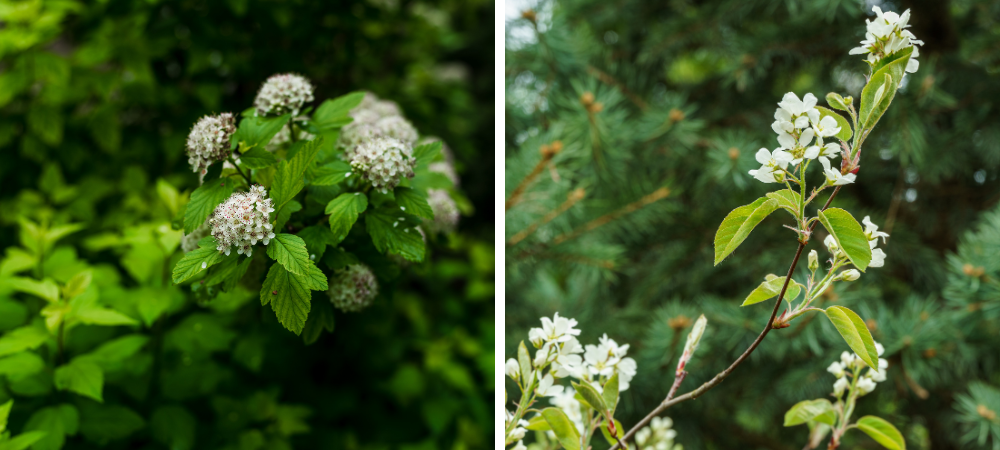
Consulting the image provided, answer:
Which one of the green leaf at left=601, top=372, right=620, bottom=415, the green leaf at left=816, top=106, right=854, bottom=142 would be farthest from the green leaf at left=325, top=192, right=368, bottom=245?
the green leaf at left=816, top=106, right=854, bottom=142

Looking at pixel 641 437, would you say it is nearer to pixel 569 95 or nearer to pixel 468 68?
pixel 569 95

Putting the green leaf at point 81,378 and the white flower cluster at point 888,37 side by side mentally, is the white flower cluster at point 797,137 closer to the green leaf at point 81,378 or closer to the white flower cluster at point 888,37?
the white flower cluster at point 888,37

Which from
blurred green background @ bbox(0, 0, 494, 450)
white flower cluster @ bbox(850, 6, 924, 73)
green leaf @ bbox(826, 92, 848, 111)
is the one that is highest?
white flower cluster @ bbox(850, 6, 924, 73)

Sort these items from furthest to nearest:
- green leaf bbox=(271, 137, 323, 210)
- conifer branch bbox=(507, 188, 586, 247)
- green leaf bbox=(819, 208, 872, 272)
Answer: conifer branch bbox=(507, 188, 586, 247) → green leaf bbox=(271, 137, 323, 210) → green leaf bbox=(819, 208, 872, 272)

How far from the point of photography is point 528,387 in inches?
15.5

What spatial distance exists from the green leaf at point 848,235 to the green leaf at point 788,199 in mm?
14

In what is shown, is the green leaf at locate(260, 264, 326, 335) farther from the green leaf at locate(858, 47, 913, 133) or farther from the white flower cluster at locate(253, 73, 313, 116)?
the green leaf at locate(858, 47, 913, 133)

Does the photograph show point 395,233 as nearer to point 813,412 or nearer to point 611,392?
point 611,392

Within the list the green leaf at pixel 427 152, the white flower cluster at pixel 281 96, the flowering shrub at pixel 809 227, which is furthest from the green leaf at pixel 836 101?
the white flower cluster at pixel 281 96

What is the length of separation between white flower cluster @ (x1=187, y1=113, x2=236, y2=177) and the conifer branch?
0.49 m

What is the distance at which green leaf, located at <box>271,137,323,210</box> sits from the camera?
1.31 feet

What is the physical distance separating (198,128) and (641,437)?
47 cm

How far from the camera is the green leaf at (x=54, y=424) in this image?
1.72 ft

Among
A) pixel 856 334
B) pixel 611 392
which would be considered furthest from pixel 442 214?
pixel 856 334
